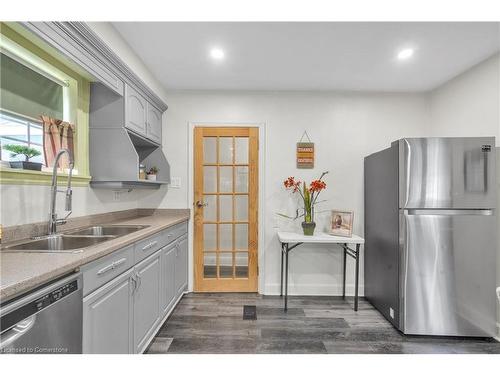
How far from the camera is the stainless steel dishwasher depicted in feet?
2.90

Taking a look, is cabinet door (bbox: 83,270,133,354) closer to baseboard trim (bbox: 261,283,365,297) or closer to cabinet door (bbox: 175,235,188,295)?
cabinet door (bbox: 175,235,188,295)

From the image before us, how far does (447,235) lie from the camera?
2244mm

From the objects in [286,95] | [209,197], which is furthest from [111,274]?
[286,95]

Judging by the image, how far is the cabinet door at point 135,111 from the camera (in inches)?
90.8

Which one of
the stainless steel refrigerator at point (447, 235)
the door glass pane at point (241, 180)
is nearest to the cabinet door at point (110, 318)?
the door glass pane at point (241, 180)

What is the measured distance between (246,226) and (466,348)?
2.26 m

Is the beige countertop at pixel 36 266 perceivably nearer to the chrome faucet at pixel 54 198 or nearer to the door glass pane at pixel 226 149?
the chrome faucet at pixel 54 198

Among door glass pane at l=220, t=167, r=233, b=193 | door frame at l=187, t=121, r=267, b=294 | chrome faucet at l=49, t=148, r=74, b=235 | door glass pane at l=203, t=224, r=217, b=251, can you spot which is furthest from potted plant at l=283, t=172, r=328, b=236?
chrome faucet at l=49, t=148, r=74, b=235

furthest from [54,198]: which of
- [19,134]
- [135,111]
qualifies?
[135,111]

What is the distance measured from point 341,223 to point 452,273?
104cm

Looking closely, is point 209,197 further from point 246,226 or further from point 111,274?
point 111,274

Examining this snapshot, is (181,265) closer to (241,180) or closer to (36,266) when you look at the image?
(241,180)

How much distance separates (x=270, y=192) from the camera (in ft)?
10.6

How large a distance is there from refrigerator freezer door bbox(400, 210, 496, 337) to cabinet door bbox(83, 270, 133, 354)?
2212mm
